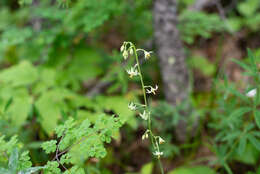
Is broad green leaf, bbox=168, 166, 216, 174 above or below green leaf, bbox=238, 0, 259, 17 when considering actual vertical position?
below

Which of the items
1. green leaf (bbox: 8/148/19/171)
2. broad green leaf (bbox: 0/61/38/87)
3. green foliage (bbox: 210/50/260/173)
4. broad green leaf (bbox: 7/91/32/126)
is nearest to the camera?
green leaf (bbox: 8/148/19/171)

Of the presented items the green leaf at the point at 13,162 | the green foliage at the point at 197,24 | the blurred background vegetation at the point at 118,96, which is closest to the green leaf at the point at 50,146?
the green leaf at the point at 13,162

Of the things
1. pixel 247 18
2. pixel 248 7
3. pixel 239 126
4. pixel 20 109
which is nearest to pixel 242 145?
pixel 239 126

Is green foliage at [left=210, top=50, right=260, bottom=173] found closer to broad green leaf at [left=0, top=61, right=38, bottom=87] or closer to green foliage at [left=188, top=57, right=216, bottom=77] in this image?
green foliage at [left=188, top=57, right=216, bottom=77]

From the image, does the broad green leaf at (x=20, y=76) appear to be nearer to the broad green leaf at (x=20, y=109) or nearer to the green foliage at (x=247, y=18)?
the broad green leaf at (x=20, y=109)

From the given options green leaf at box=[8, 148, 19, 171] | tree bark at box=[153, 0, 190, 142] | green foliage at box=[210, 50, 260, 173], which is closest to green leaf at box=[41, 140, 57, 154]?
green leaf at box=[8, 148, 19, 171]

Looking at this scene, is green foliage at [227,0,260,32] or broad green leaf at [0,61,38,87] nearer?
broad green leaf at [0,61,38,87]

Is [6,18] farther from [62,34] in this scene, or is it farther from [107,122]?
[107,122]
